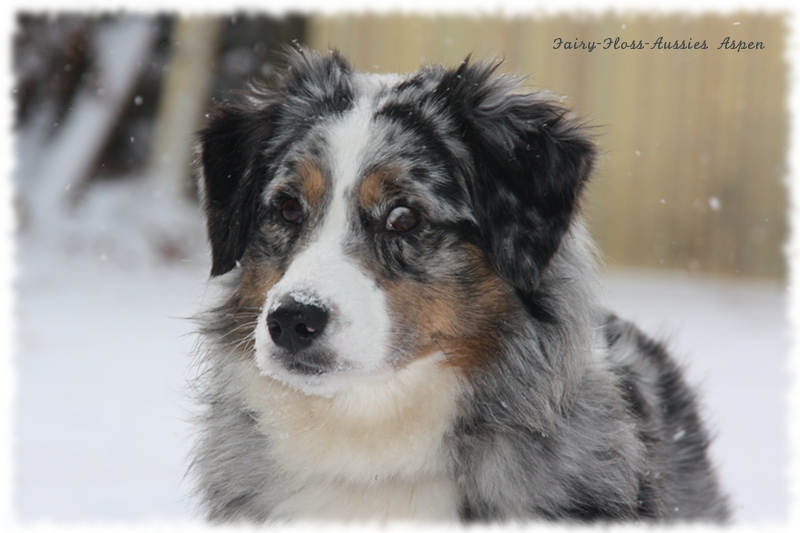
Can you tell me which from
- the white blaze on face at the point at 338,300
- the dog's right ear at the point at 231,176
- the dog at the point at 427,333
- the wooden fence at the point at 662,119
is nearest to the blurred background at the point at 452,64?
the wooden fence at the point at 662,119

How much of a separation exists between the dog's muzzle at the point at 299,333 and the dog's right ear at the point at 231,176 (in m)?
0.76

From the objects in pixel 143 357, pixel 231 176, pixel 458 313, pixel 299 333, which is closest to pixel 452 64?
pixel 143 357

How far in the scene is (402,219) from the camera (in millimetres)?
3043

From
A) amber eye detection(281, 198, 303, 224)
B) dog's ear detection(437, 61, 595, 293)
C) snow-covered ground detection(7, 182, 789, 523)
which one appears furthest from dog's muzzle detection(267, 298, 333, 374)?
snow-covered ground detection(7, 182, 789, 523)

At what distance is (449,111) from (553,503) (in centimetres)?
146

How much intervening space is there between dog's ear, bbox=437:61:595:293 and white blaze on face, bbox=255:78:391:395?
0.46 m

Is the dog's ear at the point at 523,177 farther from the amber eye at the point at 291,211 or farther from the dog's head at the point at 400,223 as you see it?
the amber eye at the point at 291,211

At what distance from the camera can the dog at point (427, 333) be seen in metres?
2.92

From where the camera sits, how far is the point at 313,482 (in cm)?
307

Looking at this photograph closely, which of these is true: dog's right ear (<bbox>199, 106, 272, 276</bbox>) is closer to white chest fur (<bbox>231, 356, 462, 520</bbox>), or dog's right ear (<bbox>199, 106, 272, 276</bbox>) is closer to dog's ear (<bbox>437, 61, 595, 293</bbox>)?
white chest fur (<bbox>231, 356, 462, 520</bbox>)

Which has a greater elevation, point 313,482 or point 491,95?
point 491,95

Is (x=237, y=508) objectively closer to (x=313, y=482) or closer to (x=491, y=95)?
(x=313, y=482)

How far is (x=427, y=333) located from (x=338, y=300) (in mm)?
373

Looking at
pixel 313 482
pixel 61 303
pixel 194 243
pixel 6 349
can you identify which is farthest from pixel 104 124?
pixel 313 482
